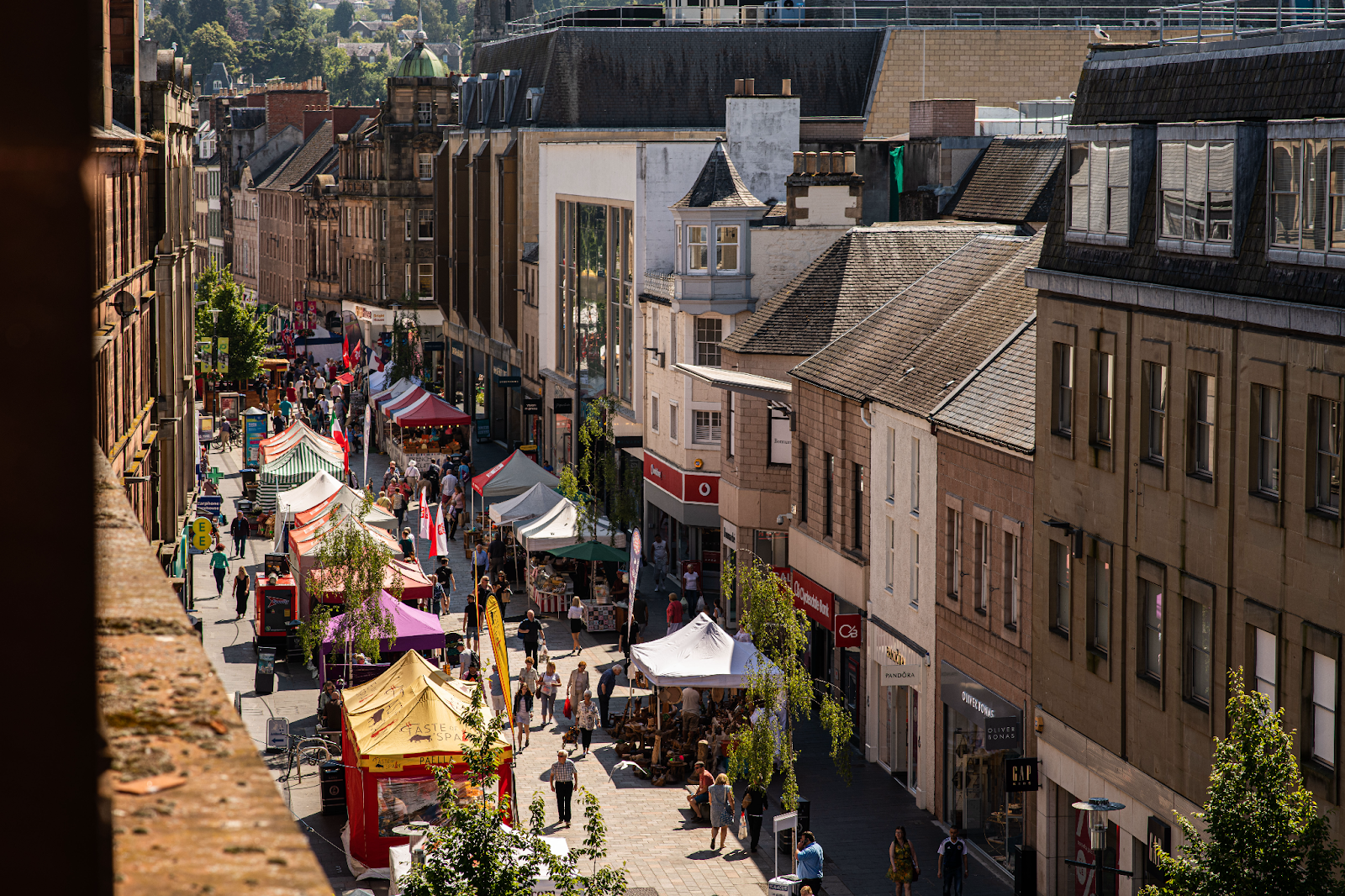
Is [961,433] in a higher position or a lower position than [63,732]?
lower

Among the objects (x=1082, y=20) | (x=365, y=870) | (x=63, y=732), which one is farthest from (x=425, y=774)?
(x=1082, y=20)

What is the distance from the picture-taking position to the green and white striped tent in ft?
178

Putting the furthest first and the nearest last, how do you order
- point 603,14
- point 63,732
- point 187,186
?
1. point 603,14
2. point 187,186
3. point 63,732

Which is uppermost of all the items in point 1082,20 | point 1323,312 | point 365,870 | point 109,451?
point 1082,20

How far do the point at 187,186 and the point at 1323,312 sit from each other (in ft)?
144

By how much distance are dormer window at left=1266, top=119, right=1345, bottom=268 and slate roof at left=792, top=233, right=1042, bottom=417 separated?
962 centimetres

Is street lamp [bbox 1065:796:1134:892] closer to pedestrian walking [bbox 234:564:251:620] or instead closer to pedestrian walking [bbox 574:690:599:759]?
pedestrian walking [bbox 574:690:599:759]

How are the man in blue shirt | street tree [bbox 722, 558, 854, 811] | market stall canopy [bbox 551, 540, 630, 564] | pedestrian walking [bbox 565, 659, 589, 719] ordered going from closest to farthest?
the man in blue shirt, street tree [bbox 722, 558, 854, 811], pedestrian walking [bbox 565, 659, 589, 719], market stall canopy [bbox 551, 540, 630, 564]

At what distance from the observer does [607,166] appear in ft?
194

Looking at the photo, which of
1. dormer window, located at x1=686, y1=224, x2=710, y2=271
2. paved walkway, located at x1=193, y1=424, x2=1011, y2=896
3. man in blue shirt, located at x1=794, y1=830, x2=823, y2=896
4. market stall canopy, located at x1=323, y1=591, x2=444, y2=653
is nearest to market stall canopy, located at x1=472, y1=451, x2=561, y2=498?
dormer window, located at x1=686, y1=224, x2=710, y2=271

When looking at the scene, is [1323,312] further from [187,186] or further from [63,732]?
[187,186]

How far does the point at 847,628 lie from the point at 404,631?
362 inches

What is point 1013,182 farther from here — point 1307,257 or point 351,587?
point 1307,257

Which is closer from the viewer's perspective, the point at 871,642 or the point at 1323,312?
the point at 1323,312
